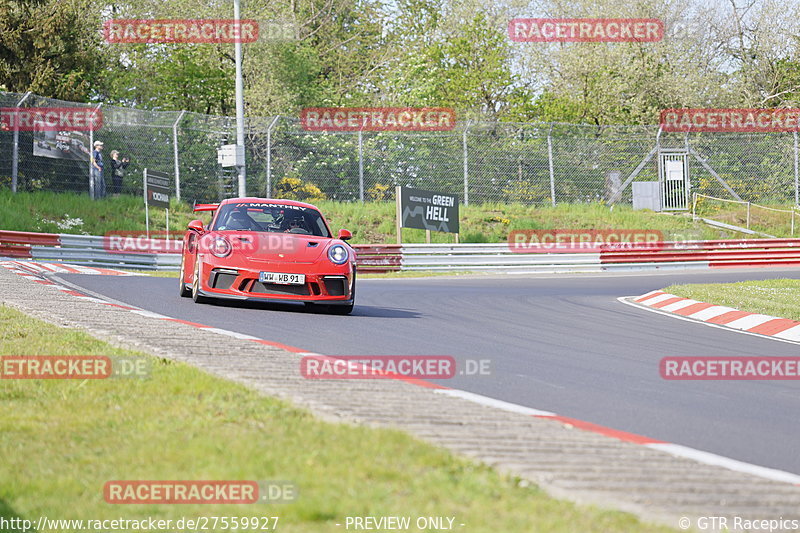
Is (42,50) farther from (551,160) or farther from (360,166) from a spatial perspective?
(551,160)

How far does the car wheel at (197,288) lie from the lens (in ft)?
38.9

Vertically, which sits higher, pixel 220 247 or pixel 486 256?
pixel 220 247

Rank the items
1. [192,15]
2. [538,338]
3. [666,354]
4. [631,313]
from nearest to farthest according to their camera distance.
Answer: [666,354]
[538,338]
[631,313]
[192,15]

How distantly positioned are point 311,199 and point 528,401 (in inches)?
861

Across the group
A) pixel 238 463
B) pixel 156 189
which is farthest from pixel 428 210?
pixel 238 463

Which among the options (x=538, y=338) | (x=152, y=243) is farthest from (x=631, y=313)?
(x=152, y=243)

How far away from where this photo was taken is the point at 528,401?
21.8 ft

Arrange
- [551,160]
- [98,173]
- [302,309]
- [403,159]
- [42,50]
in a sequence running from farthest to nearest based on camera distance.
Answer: [42,50], [551,160], [403,159], [98,173], [302,309]

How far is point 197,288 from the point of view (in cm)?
1188

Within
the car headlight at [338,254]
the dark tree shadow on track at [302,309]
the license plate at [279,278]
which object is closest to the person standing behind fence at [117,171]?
the dark tree shadow on track at [302,309]

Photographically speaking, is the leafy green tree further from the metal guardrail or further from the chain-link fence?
the metal guardrail

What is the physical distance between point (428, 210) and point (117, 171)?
8083 mm

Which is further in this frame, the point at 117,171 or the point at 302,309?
the point at 117,171

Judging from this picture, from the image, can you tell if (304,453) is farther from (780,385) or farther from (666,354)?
(666,354)
